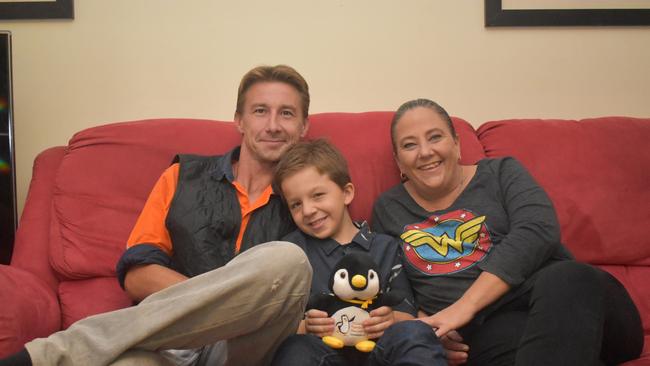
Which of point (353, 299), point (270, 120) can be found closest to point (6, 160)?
point (270, 120)

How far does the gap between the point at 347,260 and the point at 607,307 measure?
0.53 metres

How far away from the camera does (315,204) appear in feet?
4.93

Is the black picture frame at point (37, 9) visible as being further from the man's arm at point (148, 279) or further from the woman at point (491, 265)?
the woman at point (491, 265)

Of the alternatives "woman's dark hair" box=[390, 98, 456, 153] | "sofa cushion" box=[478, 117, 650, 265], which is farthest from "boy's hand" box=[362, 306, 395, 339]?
"sofa cushion" box=[478, 117, 650, 265]

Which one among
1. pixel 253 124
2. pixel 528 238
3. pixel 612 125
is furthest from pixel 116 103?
pixel 612 125

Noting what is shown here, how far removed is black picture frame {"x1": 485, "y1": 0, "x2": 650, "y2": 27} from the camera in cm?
211

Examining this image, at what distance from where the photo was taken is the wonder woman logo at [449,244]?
1.49m

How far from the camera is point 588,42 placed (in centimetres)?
215

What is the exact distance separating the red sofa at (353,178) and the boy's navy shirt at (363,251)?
202 millimetres

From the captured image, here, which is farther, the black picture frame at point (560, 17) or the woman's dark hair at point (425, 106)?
the black picture frame at point (560, 17)

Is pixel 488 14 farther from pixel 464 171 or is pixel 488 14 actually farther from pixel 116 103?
pixel 116 103

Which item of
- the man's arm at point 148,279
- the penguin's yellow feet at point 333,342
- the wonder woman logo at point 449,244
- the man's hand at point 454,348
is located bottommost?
the man's hand at point 454,348

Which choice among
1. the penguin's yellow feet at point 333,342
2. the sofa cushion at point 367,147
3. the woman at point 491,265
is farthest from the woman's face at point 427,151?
the penguin's yellow feet at point 333,342

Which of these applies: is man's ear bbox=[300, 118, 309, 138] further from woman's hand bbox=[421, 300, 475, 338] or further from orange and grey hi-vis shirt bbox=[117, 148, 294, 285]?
woman's hand bbox=[421, 300, 475, 338]
